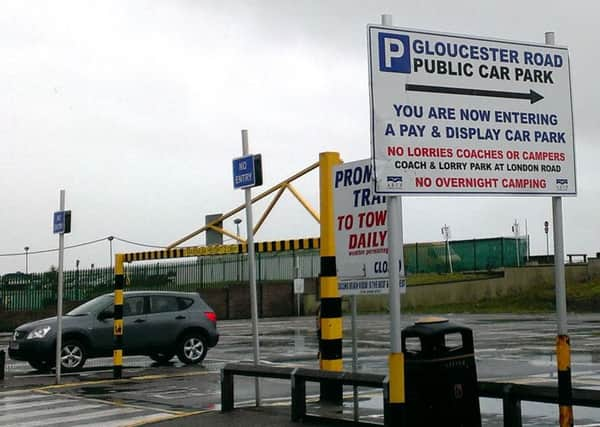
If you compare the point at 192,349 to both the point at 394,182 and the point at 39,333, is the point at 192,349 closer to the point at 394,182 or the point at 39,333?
the point at 39,333

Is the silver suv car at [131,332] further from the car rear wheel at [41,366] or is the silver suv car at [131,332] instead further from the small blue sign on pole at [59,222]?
the small blue sign on pole at [59,222]

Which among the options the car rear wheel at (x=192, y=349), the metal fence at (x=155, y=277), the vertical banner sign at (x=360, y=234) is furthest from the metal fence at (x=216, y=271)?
the vertical banner sign at (x=360, y=234)

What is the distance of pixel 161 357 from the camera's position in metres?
21.2

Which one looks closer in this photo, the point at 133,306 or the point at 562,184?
the point at 562,184

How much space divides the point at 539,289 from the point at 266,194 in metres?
32.5

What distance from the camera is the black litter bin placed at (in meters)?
7.97

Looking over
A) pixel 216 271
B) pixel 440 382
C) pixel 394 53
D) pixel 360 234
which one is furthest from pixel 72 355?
pixel 216 271

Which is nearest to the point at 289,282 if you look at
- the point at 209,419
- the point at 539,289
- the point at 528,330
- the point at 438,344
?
the point at 539,289

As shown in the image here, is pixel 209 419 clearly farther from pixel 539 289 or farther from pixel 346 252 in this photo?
pixel 539 289

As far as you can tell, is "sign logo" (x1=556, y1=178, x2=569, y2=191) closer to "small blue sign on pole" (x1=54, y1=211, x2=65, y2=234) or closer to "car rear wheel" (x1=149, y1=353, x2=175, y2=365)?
"small blue sign on pole" (x1=54, y1=211, x2=65, y2=234)

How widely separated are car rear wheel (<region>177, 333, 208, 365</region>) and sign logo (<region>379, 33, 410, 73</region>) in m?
13.8

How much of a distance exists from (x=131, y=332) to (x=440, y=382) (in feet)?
41.5

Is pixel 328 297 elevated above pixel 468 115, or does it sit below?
below

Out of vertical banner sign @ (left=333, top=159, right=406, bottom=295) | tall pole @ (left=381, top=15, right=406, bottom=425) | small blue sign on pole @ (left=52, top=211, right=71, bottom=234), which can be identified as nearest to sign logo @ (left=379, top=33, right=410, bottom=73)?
tall pole @ (left=381, top=15, right=406, bottom=425)
